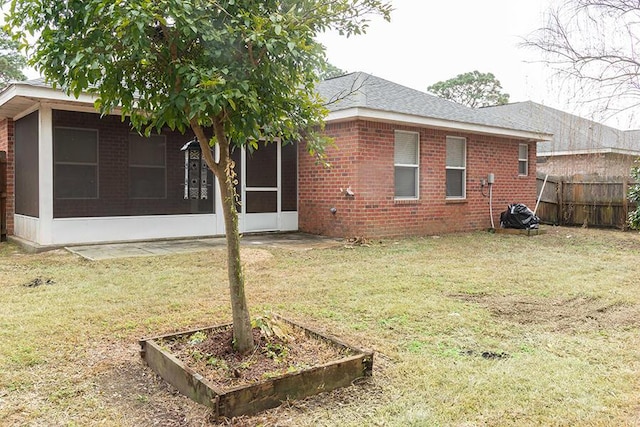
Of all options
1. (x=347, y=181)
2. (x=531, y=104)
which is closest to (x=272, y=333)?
(x=347, y=181)

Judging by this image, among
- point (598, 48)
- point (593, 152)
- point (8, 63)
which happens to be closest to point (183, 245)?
point (598, 48)

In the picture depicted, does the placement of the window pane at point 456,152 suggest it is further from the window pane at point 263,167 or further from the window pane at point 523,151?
the window pane at point 263,167

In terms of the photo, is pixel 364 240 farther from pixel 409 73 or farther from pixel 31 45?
pixel 409 73

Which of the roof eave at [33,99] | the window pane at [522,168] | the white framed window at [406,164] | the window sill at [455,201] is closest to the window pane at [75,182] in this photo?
the roof eave at [33,99]

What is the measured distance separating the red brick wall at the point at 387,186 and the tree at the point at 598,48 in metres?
2.75

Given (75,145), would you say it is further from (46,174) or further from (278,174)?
(278,174)

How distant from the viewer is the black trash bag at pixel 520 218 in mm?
12367

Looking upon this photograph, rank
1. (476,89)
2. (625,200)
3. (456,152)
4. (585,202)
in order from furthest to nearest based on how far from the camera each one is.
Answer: (476,89) → (585,202) → (625,200) → (456,152)

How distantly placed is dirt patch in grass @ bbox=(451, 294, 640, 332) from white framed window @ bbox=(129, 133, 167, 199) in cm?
664

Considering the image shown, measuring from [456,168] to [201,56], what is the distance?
10.2 meters

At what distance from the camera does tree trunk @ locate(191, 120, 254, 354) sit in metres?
3.22

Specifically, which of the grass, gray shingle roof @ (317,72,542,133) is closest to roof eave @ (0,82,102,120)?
the grass

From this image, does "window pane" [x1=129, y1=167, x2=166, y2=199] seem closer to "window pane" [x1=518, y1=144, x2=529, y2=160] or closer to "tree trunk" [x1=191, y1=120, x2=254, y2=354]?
"tree trunk" [x1=191, y1=120, x2=254, y2=354]

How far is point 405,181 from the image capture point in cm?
1137
